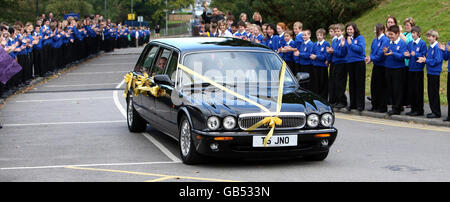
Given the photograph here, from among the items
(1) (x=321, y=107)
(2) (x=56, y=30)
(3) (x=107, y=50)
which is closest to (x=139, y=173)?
(1) (x=321, y=107)

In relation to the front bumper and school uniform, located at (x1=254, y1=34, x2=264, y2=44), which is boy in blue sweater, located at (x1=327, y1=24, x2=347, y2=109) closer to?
school uniform, located at (x1=254, y1=34, x2=264, y2=44)

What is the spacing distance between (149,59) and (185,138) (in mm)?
2945

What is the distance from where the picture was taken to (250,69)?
10.3 metres

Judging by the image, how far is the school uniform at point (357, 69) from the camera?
15.5m

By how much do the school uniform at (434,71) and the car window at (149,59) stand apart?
5217 mm

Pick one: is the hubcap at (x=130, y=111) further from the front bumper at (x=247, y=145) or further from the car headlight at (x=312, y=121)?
the car headlight at (x=312, y=121)

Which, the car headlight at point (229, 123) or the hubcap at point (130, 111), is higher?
the car headlight at point (229, 123)

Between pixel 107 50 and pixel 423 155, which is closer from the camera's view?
pixel 423 155

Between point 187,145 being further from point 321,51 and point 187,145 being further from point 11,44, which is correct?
point 11,44

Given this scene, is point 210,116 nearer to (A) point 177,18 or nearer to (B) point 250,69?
(B) point 250,69

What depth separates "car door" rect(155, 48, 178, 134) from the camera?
10.2 m

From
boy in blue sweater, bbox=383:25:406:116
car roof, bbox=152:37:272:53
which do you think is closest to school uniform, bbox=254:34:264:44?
boy in blue sweater, bbox=383:25:406:116

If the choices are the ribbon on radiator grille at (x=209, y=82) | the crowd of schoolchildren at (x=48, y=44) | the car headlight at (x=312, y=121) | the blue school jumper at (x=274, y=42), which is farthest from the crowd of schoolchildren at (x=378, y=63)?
the crowd of schoolchildren at (x=48, y=44)
